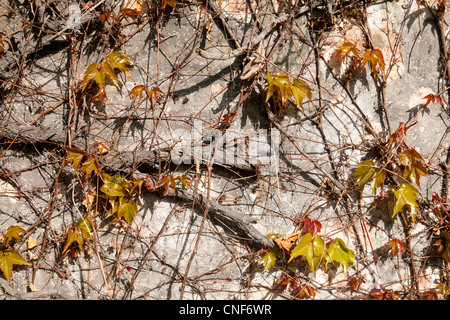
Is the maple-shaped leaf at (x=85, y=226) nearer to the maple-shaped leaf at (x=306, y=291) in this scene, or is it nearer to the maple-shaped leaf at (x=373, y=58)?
the maple-shaped leaf at (x=306, y=291)

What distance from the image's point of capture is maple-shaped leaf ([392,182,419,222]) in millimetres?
2273

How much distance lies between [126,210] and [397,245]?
5.57 ft

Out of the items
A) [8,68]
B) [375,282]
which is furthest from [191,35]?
[375,282]

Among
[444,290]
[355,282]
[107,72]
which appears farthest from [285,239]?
[107,72]

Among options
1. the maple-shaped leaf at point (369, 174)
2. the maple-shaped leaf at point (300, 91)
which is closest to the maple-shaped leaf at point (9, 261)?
the maple-shaped leaf at point (300, 91)

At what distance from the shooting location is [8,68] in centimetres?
241

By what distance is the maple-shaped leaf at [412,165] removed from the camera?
2303 millimetres

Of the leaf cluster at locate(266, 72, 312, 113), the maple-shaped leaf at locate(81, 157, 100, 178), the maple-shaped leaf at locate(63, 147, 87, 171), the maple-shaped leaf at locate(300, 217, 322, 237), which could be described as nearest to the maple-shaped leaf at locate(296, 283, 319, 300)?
the maple-shaped leaf at locate(300, 217, 322, 237)

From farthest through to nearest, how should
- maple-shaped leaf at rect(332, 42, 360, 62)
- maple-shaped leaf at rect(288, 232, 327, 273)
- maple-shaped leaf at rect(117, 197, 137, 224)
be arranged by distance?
maple-shaped leaf at rect(332, 42, 360, 62) < maple-shaped leaf at rect(117, 197, 137, 224) < maple-shaped leaf at rect(288, 232, 327, 273)

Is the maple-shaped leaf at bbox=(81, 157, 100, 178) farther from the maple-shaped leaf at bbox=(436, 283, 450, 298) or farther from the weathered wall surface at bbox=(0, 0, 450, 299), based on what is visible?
the maple-shaped leaf at bbox=(436, 283, 450, 298)

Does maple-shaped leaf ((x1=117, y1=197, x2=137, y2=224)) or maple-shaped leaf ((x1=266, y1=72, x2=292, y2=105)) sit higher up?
maple-shaped leaf ((x1=266, y1=72, x2=292, y2=105))

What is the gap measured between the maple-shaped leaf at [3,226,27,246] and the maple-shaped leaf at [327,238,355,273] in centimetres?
187
